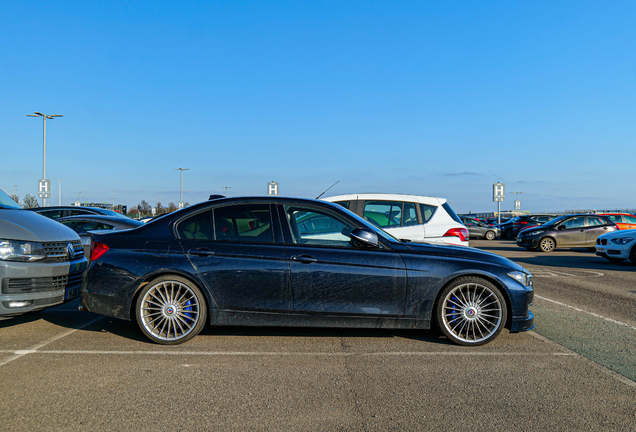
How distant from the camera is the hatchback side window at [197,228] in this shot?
539 centimetres

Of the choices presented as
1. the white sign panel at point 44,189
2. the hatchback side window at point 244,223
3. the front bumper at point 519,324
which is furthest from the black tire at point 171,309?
the white sign panel at point 44,189

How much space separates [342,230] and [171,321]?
6.58ft

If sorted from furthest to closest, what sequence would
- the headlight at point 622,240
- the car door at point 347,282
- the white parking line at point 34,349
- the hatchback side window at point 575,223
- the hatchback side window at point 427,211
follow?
the hatchback side window at point 575,223 → the headlight at point 622,240 → the hatchback side window at point 427,211 → the car door at point 347,282 → the white parking line at point 34,349

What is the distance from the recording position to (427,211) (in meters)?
9.38

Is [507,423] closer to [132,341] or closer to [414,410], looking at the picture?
[414,410]

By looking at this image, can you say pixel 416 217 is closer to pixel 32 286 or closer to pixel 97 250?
pixel 97 250

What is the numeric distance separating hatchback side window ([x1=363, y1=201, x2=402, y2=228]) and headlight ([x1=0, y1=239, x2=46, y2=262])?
18.5 feet

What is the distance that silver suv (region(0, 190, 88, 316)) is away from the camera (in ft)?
Answer: 17.5

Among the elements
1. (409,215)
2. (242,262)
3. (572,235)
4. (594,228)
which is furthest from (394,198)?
(594,228)

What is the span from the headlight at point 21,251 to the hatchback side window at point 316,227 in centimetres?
277

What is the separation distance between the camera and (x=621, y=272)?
1259 cm

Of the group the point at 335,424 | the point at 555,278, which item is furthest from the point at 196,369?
the point at 555,278

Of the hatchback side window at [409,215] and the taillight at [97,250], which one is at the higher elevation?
the hatchback side window at [409,215]

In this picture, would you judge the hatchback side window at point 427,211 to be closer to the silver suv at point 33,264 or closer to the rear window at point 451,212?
the rear window at point 451,212
